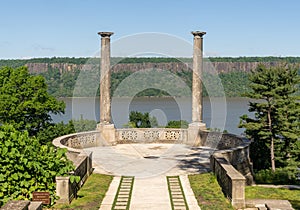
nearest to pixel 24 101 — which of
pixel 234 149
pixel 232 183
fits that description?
pixel 234 149

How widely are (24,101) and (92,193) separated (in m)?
19.6

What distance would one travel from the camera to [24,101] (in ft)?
96.6

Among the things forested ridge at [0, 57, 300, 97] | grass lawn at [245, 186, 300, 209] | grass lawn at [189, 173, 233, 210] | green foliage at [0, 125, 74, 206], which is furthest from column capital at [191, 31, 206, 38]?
forested ridge at [0, 57, 300, 97]

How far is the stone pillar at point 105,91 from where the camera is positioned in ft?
63.8

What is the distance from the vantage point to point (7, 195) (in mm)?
9008

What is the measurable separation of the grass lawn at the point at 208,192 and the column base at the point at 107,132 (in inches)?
282

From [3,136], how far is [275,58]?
13712 cm

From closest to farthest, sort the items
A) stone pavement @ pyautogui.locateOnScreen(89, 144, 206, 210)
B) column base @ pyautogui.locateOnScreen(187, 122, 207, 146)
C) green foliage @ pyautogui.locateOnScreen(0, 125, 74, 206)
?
green foliage @ pyautogui.locateOnScreen(0, 125, 74, 206), stone pavement @ pyautogui.locateOnScreen(89, 144, 206, 210), column base @ pyautogui.locateOnScreen(187, 122, 207, 146)

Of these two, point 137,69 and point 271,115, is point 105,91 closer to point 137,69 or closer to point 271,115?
point 271,115

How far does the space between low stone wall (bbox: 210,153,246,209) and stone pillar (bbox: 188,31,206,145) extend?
763cm

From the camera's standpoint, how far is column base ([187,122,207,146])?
19.9m

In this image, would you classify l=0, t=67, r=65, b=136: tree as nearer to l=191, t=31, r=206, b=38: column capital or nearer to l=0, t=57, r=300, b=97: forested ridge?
l=191, t=31, r=206, b=38: column capital

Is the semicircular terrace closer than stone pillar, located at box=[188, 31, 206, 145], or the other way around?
the semicircular terrace

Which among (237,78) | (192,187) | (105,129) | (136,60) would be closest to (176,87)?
(136,60)
